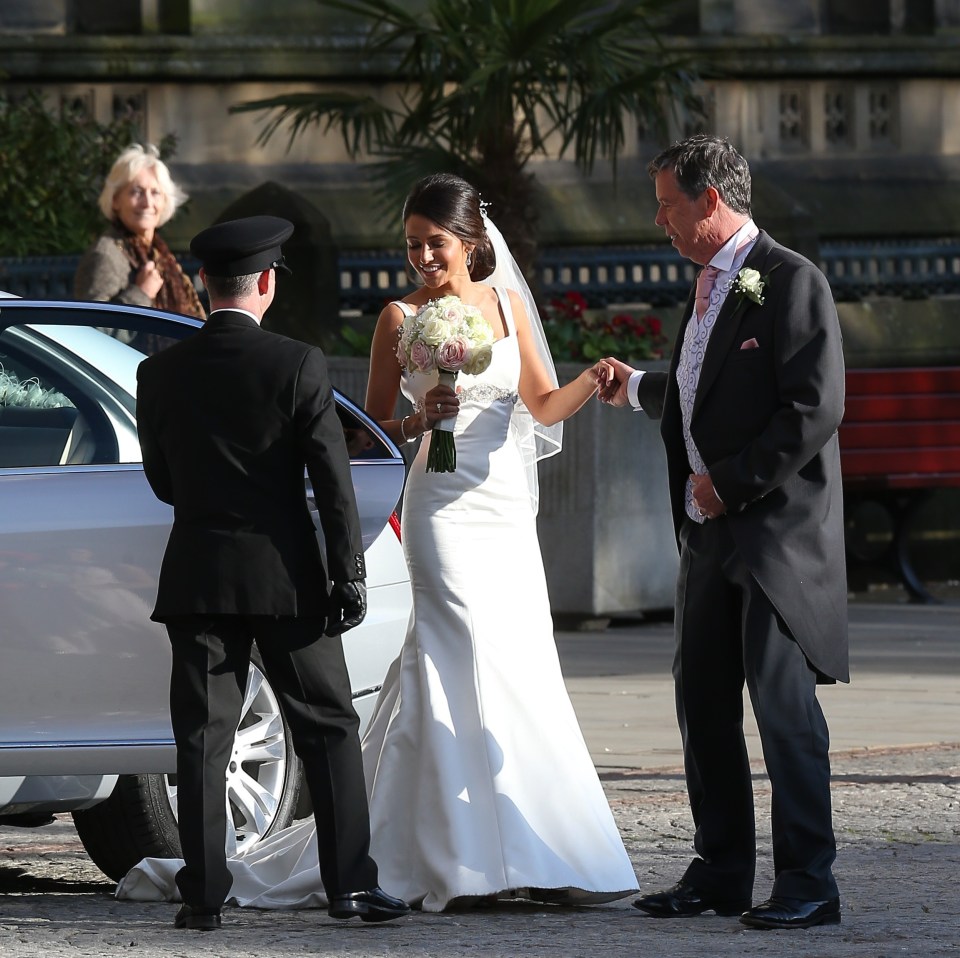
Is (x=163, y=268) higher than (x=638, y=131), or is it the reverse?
(x=163, y=268)

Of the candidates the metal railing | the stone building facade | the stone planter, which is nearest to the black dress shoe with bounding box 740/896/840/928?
the stone planter

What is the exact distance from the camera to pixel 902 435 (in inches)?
583

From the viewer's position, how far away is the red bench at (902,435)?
14.7 metres

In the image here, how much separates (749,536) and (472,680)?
3.02ft

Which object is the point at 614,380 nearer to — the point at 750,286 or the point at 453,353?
the point at 453,353

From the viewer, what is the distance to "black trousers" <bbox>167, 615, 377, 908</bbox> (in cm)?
575

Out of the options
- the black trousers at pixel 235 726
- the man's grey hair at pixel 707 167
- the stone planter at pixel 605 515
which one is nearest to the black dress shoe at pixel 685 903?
the black trousers at pixel 235 726

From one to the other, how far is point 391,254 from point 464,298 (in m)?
10.1

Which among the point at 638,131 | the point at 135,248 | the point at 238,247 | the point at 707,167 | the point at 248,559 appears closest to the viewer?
the point at 248,559

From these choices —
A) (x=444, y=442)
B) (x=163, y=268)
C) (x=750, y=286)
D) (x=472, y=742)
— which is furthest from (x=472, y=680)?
(x=163, y=268)

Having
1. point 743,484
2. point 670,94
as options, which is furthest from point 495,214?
point 743,484

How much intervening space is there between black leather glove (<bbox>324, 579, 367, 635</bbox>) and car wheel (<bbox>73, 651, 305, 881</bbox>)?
86 centimetres

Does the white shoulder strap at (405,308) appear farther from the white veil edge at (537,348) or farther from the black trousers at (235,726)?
the black trousers at (235,726)

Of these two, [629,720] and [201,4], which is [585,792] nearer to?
[629,720]
